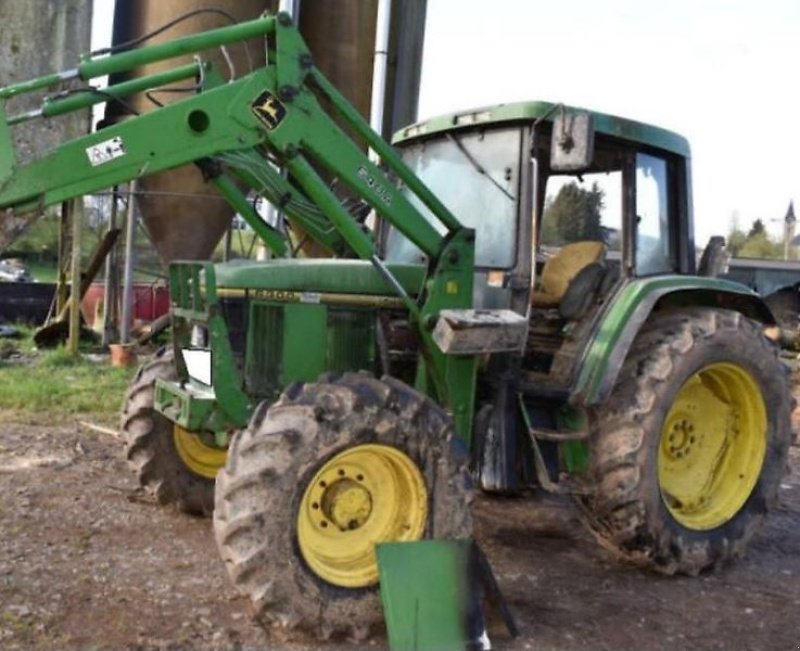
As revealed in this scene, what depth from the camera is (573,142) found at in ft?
14.0

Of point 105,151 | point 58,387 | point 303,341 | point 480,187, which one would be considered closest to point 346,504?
point 303,341

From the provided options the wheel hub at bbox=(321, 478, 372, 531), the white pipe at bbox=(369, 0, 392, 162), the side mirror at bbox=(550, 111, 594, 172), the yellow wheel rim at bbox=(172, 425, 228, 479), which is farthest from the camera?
the white pipe at bbox=(369, 0, 392, 162)

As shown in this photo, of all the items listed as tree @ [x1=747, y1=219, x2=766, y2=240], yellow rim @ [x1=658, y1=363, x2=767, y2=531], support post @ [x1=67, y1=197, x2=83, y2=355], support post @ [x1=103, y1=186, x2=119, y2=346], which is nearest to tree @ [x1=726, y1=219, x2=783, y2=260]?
tree @ [x1=747, y1=219, x2=766, y2=240]

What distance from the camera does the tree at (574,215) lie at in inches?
207

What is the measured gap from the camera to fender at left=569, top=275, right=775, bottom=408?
4598mm

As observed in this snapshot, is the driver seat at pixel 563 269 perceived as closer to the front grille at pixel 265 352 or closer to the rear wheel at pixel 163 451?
the front grille at pixel 265 352

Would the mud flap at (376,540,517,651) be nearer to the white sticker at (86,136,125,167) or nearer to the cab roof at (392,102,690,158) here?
the white sticker at (86,136,125,167)

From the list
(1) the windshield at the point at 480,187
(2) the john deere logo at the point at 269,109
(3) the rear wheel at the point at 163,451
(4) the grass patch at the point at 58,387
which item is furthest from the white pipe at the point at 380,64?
(2) the john deere logo at the point at 269,109

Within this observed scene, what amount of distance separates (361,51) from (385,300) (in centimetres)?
772

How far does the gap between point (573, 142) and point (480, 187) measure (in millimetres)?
793

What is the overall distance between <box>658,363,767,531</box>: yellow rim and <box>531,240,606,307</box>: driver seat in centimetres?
81

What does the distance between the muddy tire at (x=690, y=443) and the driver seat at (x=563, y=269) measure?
481 millimetres

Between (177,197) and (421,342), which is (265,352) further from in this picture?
(177,197)

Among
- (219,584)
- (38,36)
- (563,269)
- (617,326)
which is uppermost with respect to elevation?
(38,36)
